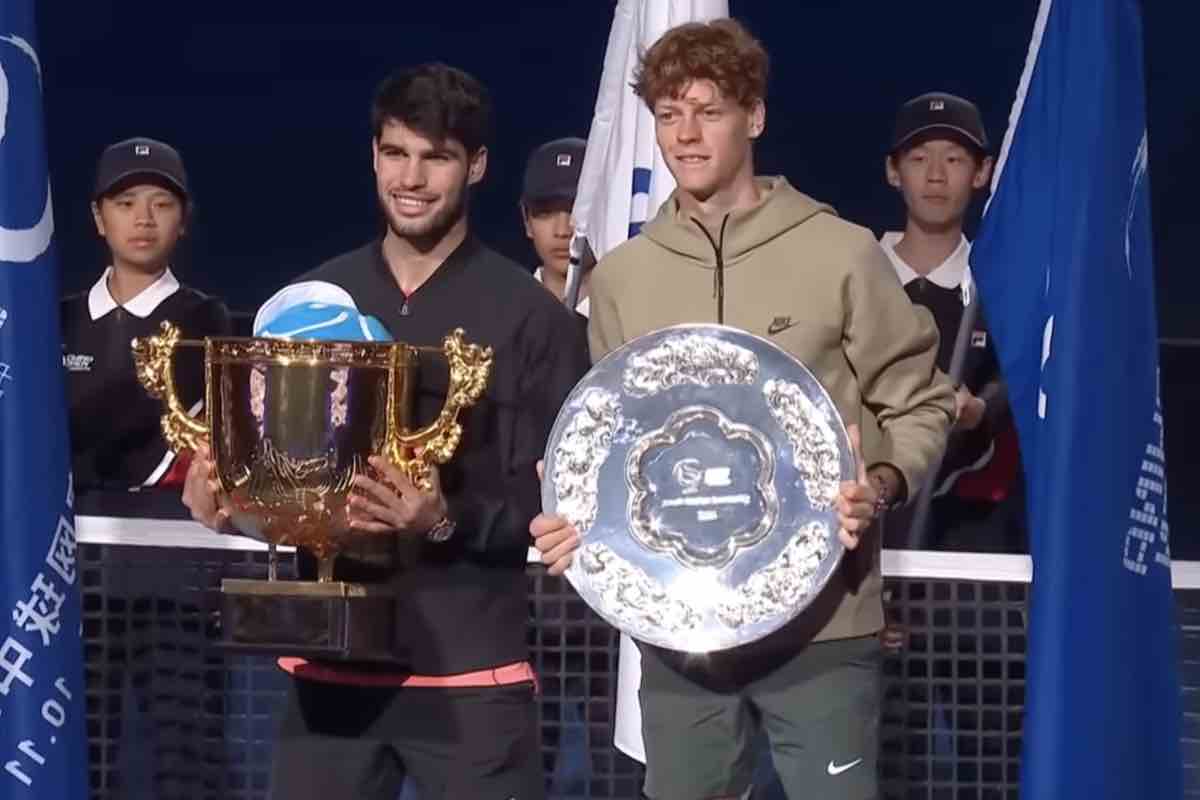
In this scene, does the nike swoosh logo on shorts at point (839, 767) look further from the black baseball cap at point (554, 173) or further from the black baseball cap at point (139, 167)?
the black baseball cap at point (139, 167)

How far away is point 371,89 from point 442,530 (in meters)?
6.02

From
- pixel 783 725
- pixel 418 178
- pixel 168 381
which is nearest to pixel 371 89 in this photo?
pixel 418 178

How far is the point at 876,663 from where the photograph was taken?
327 centimetres

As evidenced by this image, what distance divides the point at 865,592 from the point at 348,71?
615 centimetres

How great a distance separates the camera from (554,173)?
5113 mm

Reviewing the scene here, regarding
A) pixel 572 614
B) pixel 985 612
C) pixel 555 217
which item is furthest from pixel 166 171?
pixel 985 612

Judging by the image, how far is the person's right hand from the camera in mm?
3158

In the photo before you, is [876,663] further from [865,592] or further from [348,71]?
[348,71]

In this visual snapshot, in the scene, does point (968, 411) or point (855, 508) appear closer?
point (855, 508)

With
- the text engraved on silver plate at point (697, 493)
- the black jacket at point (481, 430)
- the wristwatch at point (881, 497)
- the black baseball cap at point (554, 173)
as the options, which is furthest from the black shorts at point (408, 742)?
the black baseball cap at point (554, 173)

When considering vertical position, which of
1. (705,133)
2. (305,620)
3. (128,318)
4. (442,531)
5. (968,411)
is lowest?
(305,620)

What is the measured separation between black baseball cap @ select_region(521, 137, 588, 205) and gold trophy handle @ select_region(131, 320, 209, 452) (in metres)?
1.95

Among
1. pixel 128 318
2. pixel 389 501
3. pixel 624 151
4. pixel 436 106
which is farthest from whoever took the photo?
pixel 128 318

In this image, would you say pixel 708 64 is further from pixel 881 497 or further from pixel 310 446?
pixel 310 446
